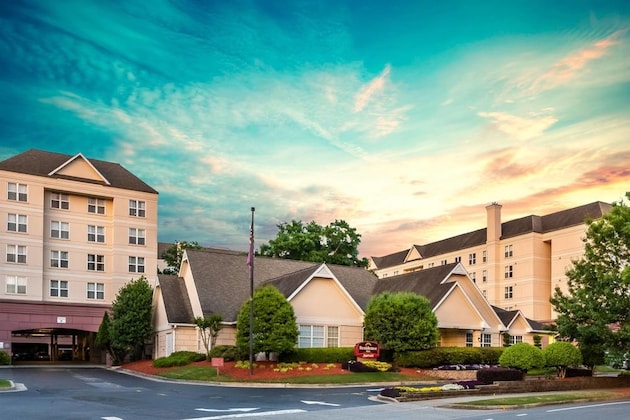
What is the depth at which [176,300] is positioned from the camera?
168ft

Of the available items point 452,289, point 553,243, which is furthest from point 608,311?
point 553,243

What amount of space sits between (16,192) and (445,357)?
39.0 metres

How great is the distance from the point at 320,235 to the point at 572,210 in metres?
35.4

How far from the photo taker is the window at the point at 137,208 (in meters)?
65.4

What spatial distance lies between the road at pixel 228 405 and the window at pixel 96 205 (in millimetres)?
31927

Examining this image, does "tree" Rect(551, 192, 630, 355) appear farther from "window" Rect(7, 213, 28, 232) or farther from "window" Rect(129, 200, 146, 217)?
"window" Rect(7, 213, 28, 232)

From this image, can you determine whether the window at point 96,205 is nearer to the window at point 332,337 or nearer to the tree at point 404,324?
the window at point 332,337

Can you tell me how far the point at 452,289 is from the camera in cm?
4928

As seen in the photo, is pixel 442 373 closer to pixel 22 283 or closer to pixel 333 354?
pixel 333 354

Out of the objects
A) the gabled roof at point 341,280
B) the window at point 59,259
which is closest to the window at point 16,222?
A: the window at point 59,259

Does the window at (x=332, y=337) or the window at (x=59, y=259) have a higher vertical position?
the window at (x=59, y=259)

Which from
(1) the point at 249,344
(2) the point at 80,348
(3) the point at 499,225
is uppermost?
(3) the point at 499,225

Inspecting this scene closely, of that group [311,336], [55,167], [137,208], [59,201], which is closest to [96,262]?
[137,208]

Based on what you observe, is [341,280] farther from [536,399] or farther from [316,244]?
[536,399]
